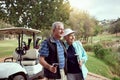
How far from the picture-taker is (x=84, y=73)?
5391 millimetres

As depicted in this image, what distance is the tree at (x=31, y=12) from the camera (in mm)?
31438

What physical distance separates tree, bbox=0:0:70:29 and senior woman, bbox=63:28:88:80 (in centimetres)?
2590

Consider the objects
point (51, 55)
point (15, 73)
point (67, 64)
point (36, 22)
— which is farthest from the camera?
point (36, 22)

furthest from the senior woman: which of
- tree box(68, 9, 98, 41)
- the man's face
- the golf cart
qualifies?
tree box(68, 9, 98, 41)

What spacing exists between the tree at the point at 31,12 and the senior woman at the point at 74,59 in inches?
→ 1020

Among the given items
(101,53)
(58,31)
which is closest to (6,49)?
(101,53)

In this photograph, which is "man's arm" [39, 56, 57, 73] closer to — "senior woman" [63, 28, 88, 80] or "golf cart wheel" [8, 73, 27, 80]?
"senior woman" [63, 28, 88, 80]

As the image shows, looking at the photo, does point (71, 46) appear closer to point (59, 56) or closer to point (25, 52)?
point (59, 56)

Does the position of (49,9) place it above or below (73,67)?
above

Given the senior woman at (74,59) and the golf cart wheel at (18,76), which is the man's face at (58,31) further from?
the golf cart wheel at (18,76)

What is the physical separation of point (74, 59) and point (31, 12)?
86.2 ft

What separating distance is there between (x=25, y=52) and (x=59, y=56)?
16.6 ft

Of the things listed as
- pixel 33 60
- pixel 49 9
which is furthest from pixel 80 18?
pixel 33 60

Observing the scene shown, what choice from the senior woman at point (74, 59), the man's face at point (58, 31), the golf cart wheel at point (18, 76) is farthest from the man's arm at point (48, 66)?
the golf cart wheel at point (18, 76)
